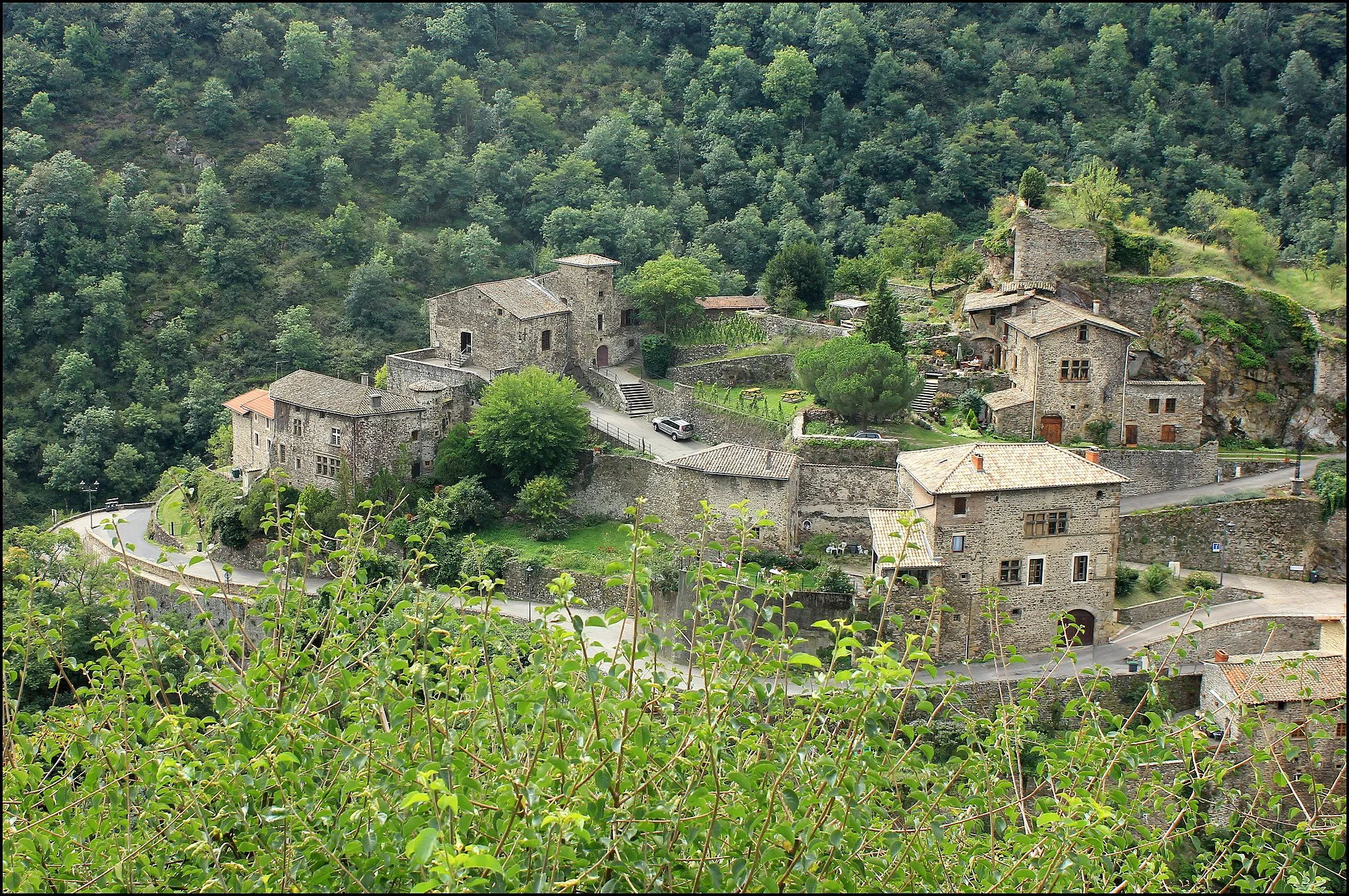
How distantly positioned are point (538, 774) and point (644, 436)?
3144cm

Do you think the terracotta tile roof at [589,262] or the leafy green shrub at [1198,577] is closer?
the leafy green shrub at [1198,577]

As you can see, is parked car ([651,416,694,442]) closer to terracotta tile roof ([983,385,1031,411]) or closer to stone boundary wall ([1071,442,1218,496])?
terracotta tile roof ([983,385,1031,411])

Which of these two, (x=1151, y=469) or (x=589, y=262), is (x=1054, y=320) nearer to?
(x=1151, y=469)

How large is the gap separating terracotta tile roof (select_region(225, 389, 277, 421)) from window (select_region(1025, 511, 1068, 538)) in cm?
2231

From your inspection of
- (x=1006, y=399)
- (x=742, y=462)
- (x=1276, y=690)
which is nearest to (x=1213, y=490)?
(x=1006, y=399)

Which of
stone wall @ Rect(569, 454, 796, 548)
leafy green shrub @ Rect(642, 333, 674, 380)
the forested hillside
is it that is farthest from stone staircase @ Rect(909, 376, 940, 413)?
the forested hillside

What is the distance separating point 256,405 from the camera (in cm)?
4319

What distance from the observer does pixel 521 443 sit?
38.7 metres

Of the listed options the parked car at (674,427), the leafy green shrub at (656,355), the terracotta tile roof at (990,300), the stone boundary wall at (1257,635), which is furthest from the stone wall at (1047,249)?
the stone boundary wall at (1257,635)

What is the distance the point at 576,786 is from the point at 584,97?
7177 centimetres

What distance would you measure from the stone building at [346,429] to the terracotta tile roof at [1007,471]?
15123 millimetres

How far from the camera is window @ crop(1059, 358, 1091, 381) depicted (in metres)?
38.0

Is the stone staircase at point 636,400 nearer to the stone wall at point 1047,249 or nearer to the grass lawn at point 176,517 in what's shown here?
the stone wall at point 1047,249

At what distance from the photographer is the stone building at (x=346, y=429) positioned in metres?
38.8
